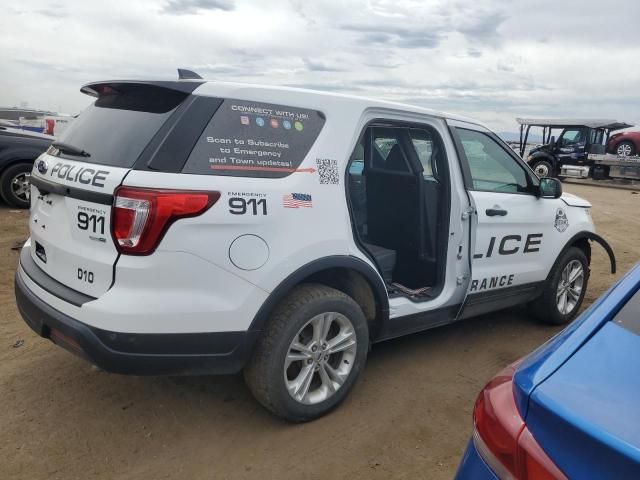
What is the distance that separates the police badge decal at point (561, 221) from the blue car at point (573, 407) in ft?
10.2

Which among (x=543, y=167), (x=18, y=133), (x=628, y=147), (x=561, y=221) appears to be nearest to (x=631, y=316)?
(x=561, y=221)

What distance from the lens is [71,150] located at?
288 cm

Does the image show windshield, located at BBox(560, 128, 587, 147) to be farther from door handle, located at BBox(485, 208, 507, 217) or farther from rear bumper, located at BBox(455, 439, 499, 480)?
rear bumper, located at BBox(455, 439, 499, 480)

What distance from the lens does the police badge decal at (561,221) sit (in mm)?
4566

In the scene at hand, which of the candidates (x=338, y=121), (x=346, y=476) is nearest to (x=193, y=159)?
(x=338, y=121)

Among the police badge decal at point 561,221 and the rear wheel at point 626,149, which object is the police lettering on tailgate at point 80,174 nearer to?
the police badge decal at point 561,221

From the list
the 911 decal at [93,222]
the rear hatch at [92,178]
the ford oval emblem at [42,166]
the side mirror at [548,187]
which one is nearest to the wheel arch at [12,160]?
the ford oval emblem at [42,166]

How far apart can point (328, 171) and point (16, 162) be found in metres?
6.92

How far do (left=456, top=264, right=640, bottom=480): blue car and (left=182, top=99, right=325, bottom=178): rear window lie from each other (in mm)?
1589

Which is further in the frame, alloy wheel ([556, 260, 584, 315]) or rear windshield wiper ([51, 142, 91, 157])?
alloy wheel ([556, 260, 584, 315])

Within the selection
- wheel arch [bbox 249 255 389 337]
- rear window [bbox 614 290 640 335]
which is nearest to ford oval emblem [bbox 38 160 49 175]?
wheel arch [bbox 249 255 389 337]

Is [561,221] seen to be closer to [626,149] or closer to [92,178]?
[92,178]

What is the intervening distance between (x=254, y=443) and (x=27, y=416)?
4.27 feet

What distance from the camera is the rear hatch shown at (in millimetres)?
2508
